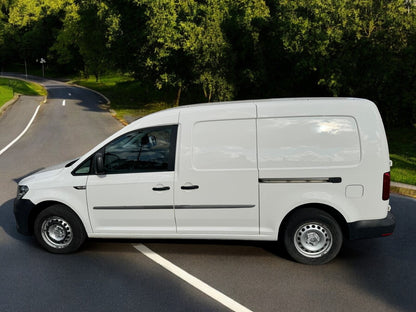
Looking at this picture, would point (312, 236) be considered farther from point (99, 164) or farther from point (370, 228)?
point (99, 164)

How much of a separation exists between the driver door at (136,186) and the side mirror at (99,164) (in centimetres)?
5

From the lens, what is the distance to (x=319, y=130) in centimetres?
513

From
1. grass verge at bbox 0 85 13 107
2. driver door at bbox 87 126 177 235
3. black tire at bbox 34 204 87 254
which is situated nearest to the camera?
driver door at bbox 87 126 177 235

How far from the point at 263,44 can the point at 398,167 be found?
1382 centimetres

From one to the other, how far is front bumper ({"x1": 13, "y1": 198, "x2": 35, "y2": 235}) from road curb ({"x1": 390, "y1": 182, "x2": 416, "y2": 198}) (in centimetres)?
684

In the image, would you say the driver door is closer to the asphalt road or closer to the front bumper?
the asphalt road

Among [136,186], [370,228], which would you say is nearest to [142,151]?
[136,186]

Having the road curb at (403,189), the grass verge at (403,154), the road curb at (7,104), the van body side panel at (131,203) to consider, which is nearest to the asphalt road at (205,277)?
the van body side panel at (131,203)

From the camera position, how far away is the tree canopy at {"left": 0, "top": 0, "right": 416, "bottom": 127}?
57.7ft

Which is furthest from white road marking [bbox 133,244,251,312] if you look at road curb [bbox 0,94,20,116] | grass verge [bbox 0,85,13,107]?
grass verge [bbox 0,85,13,107]

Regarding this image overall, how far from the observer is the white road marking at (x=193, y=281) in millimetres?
4315

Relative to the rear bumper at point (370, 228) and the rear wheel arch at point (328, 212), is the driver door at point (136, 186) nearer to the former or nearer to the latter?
the rear wheel arch at point (328, 212)

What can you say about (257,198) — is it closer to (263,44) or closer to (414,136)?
(414,136)

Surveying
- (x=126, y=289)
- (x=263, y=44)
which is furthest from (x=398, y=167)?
(x=263, y=44)
